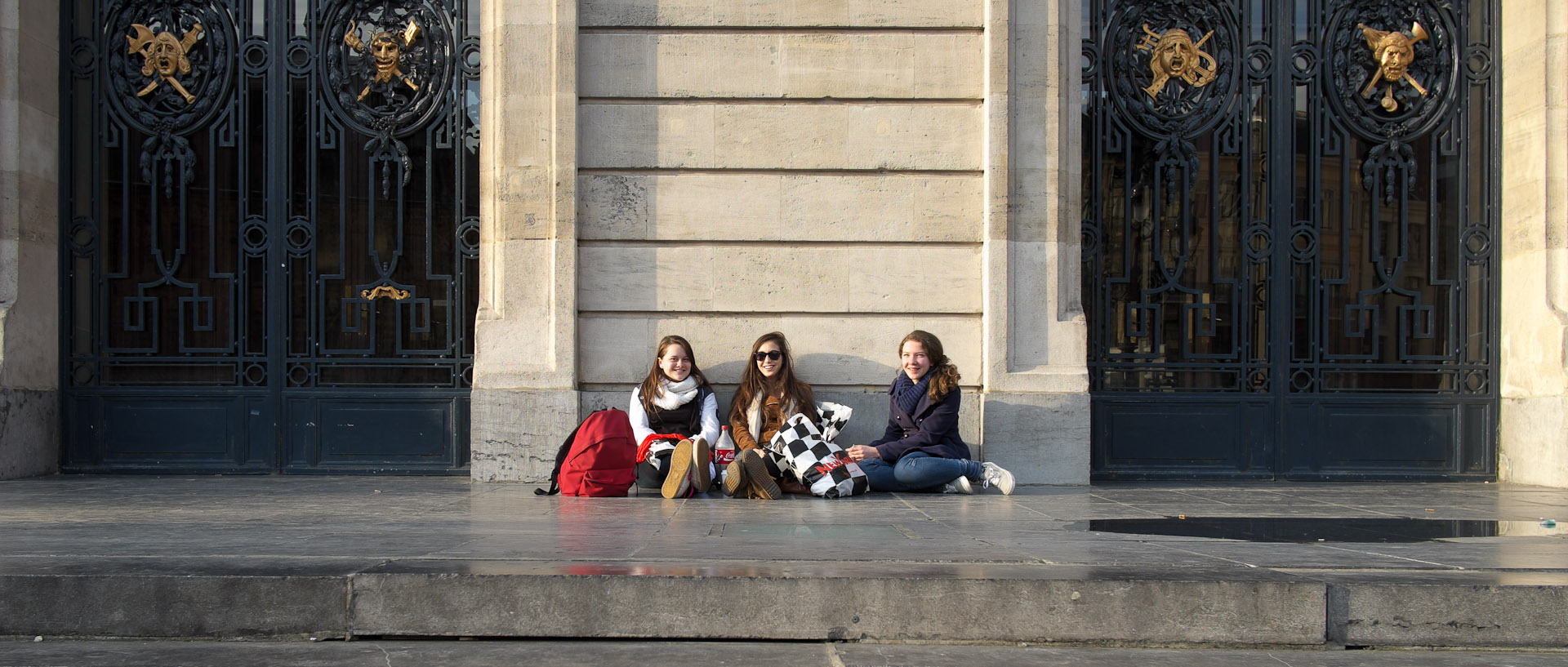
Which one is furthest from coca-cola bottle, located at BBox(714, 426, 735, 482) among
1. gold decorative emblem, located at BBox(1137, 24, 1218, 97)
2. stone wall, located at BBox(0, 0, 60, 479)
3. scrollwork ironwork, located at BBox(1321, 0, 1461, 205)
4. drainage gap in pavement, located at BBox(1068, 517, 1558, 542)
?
scrollwork ironwork, located at BBox(1321, 0, 1461, 205)

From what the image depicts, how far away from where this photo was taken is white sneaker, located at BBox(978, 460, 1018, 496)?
26.3 feet

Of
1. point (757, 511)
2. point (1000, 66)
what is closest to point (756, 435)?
point (757, 511)

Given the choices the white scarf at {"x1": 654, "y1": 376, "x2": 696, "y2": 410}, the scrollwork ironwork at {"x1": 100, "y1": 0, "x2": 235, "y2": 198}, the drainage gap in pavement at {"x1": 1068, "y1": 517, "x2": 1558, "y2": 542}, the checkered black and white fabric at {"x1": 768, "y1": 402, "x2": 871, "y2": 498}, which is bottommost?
the drainage gap in pavement at {"x1": 1068, "y1": 517, "x2": 1558, "y2": 542}

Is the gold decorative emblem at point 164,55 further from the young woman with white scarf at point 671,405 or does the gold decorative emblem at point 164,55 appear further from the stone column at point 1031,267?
the stone column at point 1031,267

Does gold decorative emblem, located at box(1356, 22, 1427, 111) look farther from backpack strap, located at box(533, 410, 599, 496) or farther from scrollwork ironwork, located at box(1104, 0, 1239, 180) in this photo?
backpack strap, located at box(533, 410, 599, 496)

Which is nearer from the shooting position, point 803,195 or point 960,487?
point 960,487

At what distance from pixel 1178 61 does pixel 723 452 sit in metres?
4.91

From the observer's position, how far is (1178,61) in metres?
9.78

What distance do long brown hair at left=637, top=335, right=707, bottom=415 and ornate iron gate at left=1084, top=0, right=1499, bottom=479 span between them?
322 cm

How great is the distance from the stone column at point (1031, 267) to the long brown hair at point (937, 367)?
2.38 ft

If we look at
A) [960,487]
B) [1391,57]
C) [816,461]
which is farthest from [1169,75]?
[816,461]

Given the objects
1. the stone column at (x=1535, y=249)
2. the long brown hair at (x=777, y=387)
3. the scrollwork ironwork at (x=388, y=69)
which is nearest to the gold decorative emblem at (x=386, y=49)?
the scrollwork ironwork at (x=388, y=69)

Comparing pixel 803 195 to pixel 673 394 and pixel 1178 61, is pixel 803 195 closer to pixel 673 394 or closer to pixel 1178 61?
pixel 673 394

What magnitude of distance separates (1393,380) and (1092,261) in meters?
2.65
